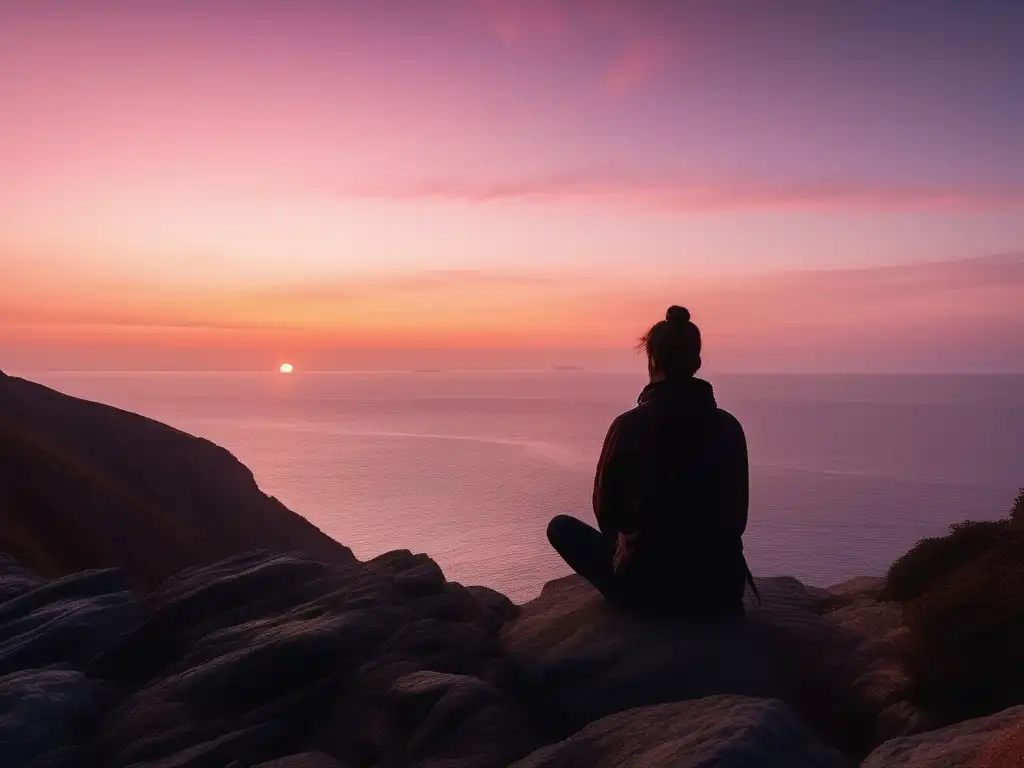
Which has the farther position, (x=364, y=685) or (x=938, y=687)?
(x=364, y=685)

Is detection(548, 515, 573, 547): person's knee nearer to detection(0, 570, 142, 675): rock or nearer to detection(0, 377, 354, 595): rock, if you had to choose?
detection(0, 570, 142, 675): rock

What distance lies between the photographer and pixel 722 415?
9398 mm

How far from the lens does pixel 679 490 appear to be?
9039 mm

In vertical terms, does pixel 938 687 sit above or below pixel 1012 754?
below

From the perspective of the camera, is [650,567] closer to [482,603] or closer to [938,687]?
[938,687]

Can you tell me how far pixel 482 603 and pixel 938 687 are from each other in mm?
7571

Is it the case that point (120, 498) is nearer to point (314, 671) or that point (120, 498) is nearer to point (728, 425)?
point (314, 671)

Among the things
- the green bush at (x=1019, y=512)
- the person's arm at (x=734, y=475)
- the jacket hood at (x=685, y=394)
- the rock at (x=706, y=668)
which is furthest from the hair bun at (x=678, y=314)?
the green bush at (x=1019, y=512)

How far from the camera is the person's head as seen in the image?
917 centimetres

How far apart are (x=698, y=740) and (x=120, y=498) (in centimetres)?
7633

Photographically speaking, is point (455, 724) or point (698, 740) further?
point (455, 724)

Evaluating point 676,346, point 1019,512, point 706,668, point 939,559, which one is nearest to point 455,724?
point 706,668

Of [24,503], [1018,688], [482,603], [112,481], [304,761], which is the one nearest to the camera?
[1018,688]

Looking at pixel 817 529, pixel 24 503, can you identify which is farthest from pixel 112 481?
pixel 817 529
